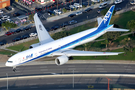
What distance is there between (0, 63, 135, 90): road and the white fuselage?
7649 millimetres

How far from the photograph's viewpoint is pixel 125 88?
84.1 metres

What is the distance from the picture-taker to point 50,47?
94938 mm

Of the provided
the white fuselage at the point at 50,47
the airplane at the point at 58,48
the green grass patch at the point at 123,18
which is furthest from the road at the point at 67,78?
the green grass patch at the point at 123,18

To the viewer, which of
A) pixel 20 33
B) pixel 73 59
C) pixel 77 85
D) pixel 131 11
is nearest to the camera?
pixel 77 85

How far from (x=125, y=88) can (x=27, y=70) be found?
119 feet

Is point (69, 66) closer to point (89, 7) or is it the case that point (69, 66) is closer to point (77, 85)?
point (77, 85)

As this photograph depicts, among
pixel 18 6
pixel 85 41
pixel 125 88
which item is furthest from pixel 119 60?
pixel 18 6

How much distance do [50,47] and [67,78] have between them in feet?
41.0

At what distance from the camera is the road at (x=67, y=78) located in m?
90.4

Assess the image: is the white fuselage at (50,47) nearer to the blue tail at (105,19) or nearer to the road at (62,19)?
the blue tail at (105,19)

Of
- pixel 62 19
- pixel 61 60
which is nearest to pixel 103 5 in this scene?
pixel 62 19

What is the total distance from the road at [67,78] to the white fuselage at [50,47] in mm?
7649

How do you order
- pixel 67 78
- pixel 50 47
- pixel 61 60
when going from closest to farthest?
pixel 61 60, pixel 67 78, pixel 50 47

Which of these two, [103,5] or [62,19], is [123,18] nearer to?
[103,5]
